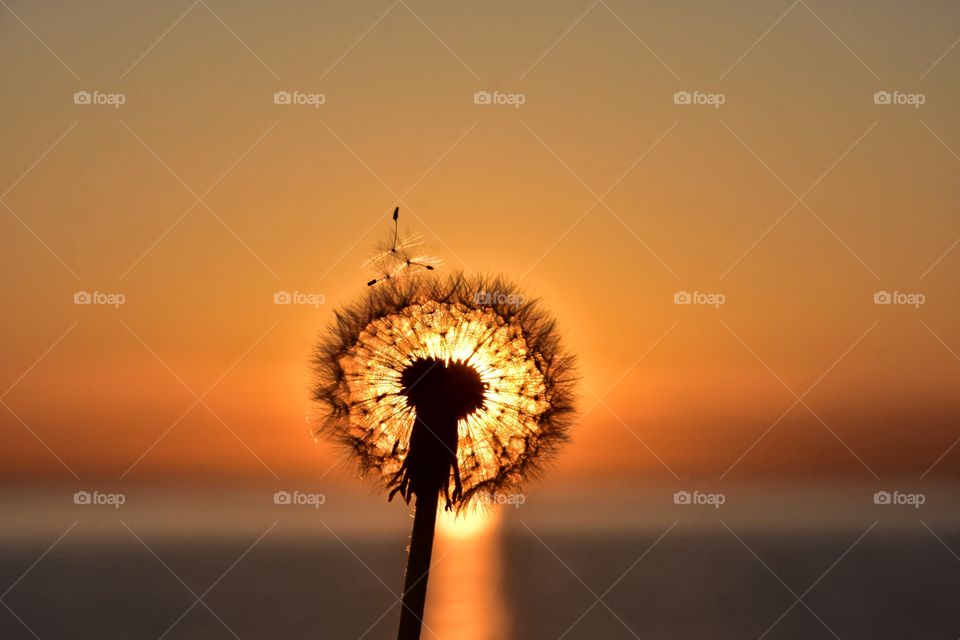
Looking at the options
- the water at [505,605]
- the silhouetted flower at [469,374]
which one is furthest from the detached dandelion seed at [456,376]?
the water at [505,605]

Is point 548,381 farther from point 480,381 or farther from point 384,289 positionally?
point 384,289

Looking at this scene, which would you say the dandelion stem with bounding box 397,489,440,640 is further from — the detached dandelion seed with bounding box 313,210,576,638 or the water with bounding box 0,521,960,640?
the water with bounding box 0,521,960,640

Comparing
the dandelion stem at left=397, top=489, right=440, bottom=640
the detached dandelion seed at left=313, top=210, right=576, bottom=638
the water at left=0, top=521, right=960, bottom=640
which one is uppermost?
the water at left=0, top=521, right=960, bottom=640

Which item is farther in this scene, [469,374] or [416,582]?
[469,374]

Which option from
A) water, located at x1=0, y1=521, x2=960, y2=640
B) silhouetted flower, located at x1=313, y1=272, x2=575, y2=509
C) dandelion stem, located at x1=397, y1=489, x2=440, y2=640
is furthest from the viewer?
water, located at x1=0, y1=521, x2=960, y2=640

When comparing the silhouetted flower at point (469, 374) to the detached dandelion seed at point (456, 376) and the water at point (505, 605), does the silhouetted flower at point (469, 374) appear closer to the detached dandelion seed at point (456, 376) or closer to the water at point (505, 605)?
the detached dandelion seed at point (456, 376)

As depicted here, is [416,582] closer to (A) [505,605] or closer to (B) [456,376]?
(B) [456,376]

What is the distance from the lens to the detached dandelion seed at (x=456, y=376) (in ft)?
40.8

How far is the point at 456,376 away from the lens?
12227 millimetres

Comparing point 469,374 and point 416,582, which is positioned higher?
point 469,374

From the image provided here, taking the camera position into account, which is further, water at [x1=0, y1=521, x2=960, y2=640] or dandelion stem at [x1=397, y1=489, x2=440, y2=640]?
water at [x1=0, y1=521, x2=960, y2=640]

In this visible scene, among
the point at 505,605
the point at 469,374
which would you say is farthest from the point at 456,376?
the point at 505,605

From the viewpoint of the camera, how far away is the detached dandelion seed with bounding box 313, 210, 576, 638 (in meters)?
12.4

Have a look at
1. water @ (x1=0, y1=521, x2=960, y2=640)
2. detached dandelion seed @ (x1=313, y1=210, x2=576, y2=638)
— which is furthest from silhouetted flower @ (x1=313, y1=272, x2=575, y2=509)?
water @ (x1=0, y1=521, x2=960, y2=640)
